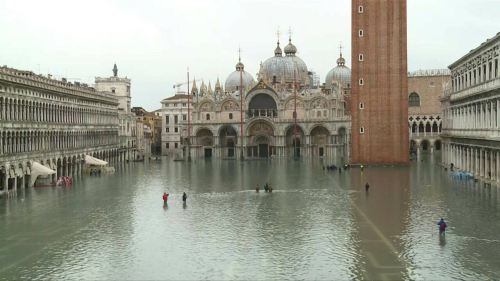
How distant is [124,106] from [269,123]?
23.6 m

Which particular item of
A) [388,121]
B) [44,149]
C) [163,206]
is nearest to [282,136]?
[388,121]

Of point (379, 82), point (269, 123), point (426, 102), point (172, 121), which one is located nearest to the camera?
point (379, 82)

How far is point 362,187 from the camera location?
150ft

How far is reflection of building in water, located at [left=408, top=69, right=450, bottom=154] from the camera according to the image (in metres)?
99.2

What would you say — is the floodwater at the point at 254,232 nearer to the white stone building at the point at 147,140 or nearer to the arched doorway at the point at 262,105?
the arched doorway at the point at 262,105

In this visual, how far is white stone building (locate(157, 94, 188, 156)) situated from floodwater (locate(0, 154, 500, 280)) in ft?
216

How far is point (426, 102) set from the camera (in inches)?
3935

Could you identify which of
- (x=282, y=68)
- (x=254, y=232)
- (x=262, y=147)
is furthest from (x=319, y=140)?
(x=254, y=232)

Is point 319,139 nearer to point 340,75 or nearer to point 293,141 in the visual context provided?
point 293,141

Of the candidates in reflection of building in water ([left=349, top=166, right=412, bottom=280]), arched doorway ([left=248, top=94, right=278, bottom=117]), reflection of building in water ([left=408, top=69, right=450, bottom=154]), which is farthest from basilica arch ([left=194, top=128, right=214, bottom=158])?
reflection of building in water ([left=349, top=166, right=412, bottom=280])

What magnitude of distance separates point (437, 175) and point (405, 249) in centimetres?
3339

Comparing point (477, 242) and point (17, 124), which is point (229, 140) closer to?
point (17, 124)

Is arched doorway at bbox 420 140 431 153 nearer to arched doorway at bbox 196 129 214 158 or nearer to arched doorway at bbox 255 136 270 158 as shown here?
arched doorway at bbox 255 136 270 158

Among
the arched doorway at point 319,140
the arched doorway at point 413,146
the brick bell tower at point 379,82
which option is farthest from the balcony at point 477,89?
the arched doorway at point 413,146
